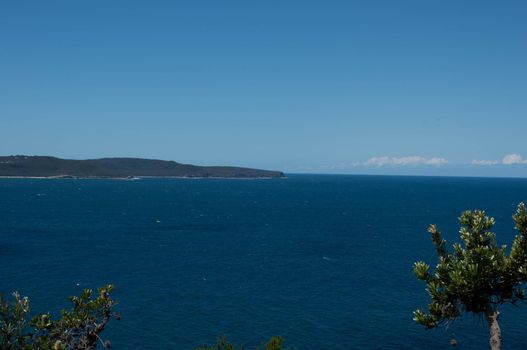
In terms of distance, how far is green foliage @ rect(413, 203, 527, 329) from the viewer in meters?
19.8

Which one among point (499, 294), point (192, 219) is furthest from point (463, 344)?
point (192, 219)

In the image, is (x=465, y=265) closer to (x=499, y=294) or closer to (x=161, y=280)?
(x=499, y=294)

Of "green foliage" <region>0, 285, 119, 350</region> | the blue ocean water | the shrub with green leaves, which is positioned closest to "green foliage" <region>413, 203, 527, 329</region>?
the shrub with green leaves

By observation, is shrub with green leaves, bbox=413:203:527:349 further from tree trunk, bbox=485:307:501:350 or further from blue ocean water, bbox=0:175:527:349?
blue ocean water, bbox=0:175:527:349

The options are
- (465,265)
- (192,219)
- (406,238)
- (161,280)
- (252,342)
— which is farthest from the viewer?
(192,219)

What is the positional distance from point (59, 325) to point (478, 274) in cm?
1785

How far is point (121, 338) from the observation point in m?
53.5

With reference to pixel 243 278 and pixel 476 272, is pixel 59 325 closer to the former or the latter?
pixel 476 272

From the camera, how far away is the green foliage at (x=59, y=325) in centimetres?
1789

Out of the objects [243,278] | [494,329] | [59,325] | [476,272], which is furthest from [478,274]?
[243,278]

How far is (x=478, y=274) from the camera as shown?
1983cm

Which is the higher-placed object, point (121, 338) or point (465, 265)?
point (465, 265)

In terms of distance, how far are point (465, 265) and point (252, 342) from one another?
3817 centimetres

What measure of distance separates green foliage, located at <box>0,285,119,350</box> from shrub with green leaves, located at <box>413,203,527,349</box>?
46.1ft
